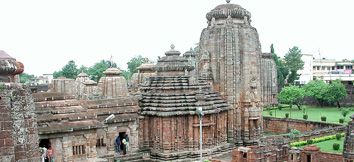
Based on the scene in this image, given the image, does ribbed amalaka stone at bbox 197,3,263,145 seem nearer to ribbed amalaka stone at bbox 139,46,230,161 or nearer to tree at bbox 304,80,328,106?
ribbed amalaka stone at bbox 139,46,230,161

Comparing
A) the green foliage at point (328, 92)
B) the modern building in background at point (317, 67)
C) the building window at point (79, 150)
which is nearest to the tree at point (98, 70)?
the modern building in background at point (317, 67)

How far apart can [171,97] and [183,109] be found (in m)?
0.88

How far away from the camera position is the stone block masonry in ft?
18.8

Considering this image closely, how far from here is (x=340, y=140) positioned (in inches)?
972

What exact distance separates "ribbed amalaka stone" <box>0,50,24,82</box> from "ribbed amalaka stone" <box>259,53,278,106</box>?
41.3 m

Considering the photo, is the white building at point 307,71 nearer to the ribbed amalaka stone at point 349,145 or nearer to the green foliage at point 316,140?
the green foliage at point 316,140

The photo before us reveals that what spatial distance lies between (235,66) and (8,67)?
697 inches

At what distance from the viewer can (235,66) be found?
2244 centimetres

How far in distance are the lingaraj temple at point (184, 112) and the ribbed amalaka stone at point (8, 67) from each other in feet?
30.6

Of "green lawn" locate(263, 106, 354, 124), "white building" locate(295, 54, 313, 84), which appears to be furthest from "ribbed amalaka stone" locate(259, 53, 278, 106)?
"white building" locate(295, 54, 313, 84)

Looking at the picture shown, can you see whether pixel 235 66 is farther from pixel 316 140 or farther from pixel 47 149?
pixel 47 149

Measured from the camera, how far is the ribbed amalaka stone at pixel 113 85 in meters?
23.1

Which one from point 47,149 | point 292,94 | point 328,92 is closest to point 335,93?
point 328,92

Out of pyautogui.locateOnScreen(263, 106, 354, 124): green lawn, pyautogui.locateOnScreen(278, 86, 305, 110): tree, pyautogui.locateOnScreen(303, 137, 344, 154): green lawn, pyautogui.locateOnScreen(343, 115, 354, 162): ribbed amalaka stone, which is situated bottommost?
pyautogui.locateOnScreen(303, 137, 344, 154): green lawn
